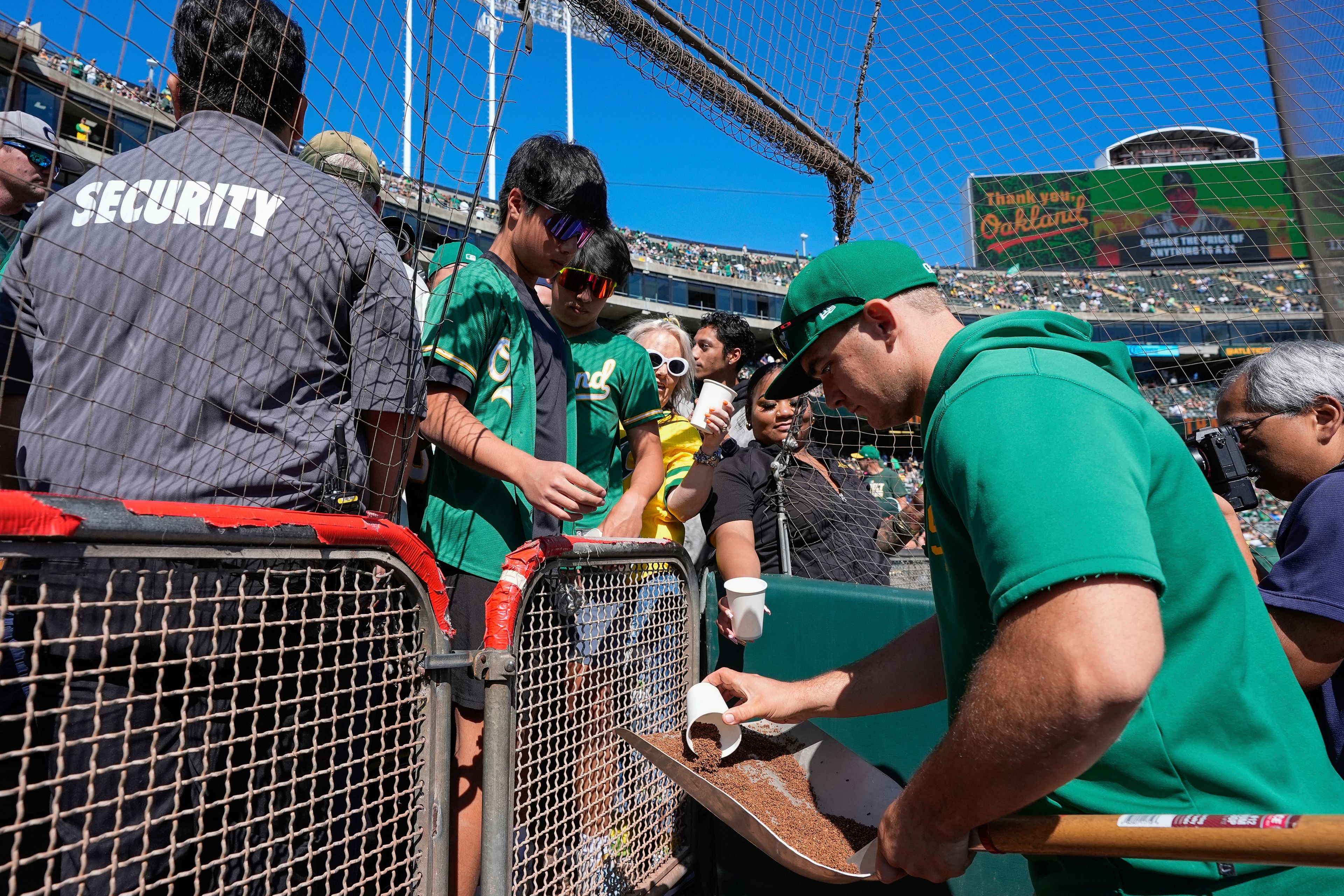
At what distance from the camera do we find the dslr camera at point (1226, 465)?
2463 mm

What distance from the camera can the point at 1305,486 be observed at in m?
2.27

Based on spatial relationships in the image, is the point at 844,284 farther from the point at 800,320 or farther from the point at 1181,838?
the point at 1181,838

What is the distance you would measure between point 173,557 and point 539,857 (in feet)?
3.62

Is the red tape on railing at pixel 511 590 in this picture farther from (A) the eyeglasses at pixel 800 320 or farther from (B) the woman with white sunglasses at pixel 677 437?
(B) the woman with white sunglasses at pixel 677 437

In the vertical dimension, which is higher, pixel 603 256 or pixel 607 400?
pixel 603 256

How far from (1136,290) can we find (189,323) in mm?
22661

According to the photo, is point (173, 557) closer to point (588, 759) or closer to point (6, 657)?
point (6, 657)

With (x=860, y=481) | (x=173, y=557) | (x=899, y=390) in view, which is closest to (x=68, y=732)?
(x=173, y=557)

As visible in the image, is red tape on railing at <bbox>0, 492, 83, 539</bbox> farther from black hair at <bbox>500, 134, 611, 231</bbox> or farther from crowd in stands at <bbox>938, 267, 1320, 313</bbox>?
crowd in stands at <bbox>938, 267, 1320, 313</bbox>

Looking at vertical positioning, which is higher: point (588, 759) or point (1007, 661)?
point (1007, 661)

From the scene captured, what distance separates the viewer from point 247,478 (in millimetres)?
1429

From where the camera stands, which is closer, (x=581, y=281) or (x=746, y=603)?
(x=746, y=603)

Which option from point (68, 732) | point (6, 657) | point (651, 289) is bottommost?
point (68, 732)

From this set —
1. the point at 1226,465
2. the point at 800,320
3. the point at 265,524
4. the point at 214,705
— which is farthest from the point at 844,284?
the point at 1226,465
